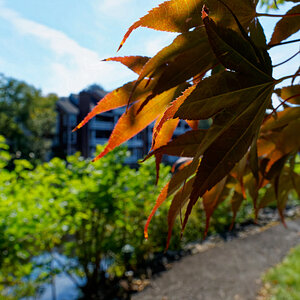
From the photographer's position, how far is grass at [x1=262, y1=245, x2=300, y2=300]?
2152mm

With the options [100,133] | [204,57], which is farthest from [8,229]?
[100,133]

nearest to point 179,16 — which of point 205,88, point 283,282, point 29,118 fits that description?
point 205,88

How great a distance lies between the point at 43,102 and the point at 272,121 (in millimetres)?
16340

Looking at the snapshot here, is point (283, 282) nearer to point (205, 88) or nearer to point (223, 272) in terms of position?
point (223, 272)

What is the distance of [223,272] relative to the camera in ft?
8.36

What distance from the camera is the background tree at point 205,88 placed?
24 centimetres

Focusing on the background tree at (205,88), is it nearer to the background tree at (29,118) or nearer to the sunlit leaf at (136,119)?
the sunlit leaf at (136,119)

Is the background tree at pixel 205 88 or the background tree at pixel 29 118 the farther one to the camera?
the background tree at pixel 29 118

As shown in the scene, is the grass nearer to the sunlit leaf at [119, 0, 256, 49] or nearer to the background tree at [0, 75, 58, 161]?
A: the sunlit leaf at [119, 0, 256, 49]

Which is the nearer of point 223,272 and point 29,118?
point 223,272

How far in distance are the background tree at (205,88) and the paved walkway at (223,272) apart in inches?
80.2

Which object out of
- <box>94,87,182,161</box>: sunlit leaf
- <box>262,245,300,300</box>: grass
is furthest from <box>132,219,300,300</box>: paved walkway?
<box>94,87,182,161</box>: sunlit leaf

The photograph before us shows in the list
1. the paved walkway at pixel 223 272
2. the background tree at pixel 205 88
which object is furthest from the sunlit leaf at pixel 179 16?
the paved walkway at pixel 223 272

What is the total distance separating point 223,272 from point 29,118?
1444cm
